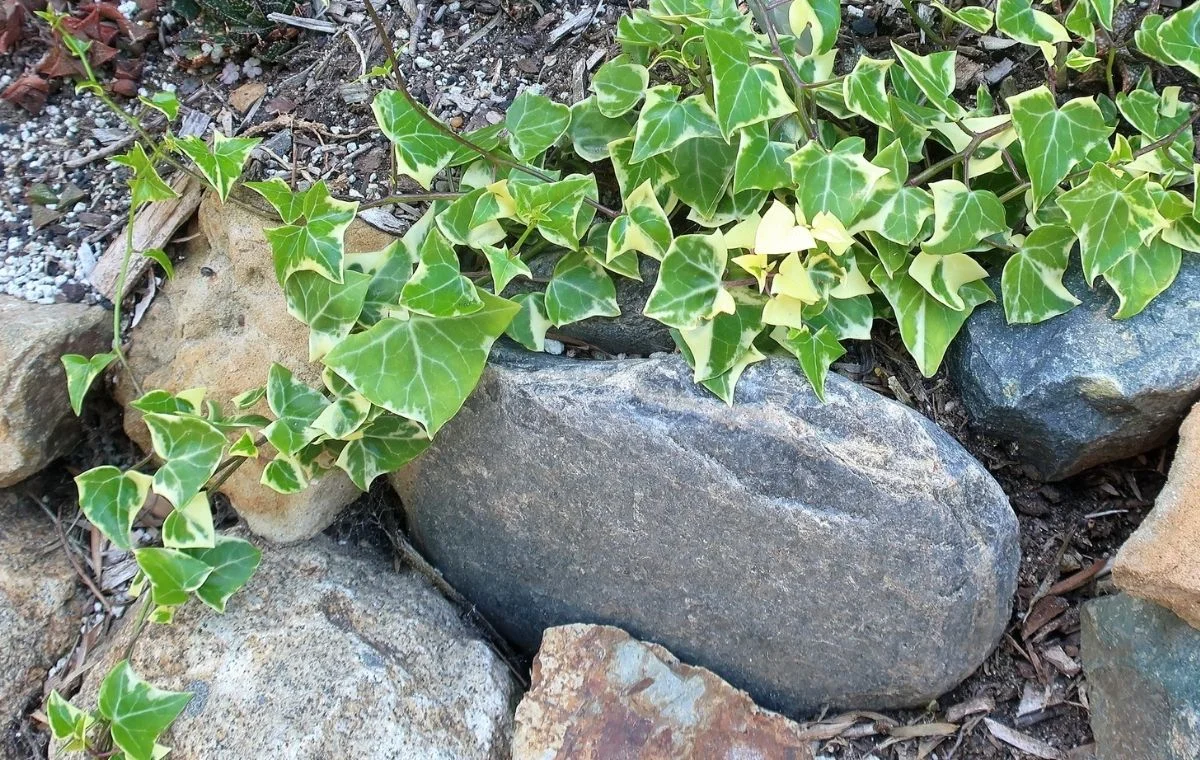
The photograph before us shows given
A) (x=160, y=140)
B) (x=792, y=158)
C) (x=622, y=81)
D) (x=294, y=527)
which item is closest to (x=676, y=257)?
(x=792, y=158)

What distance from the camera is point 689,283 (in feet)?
5.38

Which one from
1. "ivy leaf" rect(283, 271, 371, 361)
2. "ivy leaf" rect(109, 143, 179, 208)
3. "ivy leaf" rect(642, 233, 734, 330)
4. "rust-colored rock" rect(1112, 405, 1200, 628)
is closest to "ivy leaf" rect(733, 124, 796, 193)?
"ivy leaf" rect(642, 233, 734, 330)

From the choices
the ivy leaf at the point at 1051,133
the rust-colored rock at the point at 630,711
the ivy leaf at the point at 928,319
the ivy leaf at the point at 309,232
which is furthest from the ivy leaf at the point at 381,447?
the ivy leaf at the point at 1051,133

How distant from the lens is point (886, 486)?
160cm

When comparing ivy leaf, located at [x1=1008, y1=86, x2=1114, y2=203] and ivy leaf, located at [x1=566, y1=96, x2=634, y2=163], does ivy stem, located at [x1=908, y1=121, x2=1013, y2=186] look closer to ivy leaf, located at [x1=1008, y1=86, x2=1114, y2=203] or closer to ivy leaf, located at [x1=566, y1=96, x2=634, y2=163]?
ivy leaf, located at [x1=1008, y1=86, x2=1114, y2=203]

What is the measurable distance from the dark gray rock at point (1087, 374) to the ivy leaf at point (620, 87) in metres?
0.73

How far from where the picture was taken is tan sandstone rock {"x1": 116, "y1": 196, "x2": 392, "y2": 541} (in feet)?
6.07

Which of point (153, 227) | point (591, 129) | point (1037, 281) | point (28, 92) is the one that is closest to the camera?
point (1037, 281)

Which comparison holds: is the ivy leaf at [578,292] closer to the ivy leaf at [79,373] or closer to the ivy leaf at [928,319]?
the ivy leaf at [928,319]

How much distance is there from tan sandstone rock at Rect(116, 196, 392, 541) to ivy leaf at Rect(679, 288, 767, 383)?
68 cm

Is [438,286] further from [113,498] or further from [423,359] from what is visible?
[113,498]

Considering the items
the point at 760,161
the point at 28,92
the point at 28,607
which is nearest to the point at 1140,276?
the point at 760,161

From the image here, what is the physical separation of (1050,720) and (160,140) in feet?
6.95

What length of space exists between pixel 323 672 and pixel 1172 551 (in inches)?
53.2
